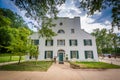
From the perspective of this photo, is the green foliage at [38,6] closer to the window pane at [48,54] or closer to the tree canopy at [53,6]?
the tree canopy at [53,6]

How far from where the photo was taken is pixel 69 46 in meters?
22.5

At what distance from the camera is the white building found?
22.0 meters

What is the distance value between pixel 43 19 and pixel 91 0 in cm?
367

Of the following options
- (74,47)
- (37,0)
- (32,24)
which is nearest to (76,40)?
(74,47)

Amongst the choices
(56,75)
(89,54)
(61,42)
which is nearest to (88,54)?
(89,54)

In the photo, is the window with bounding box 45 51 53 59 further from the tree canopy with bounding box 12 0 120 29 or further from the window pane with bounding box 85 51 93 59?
the tree canopy with bounding box 12 0 120 29

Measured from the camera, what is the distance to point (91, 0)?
4902mm

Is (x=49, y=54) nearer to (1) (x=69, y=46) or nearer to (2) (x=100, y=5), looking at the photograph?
(1) (x=69, y=46)

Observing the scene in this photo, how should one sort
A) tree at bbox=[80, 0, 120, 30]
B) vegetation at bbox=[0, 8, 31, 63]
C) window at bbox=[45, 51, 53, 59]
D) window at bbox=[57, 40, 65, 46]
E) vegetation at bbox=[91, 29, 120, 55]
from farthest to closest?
vegetation at bbox=[91, 29, 120, 55], window at bbox=[57, 40, 65, 46], window at bbox=[45, 51, 53, 59], vegetation at bbox=[0, 8, 31, 63], tree at bbox=[80, 0, 120, 30]

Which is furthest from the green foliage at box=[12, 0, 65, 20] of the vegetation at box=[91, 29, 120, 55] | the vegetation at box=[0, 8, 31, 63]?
the vegetation at box=[91, 29, 120, 55]

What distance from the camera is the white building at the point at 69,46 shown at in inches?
867

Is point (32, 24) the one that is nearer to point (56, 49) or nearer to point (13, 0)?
point (13, 0)

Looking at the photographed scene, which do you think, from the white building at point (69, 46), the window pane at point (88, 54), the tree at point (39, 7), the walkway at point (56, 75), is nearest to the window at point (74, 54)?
the white building at point (69, 46)

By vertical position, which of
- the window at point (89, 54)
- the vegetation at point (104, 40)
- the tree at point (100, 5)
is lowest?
the window at point (89, 54)
